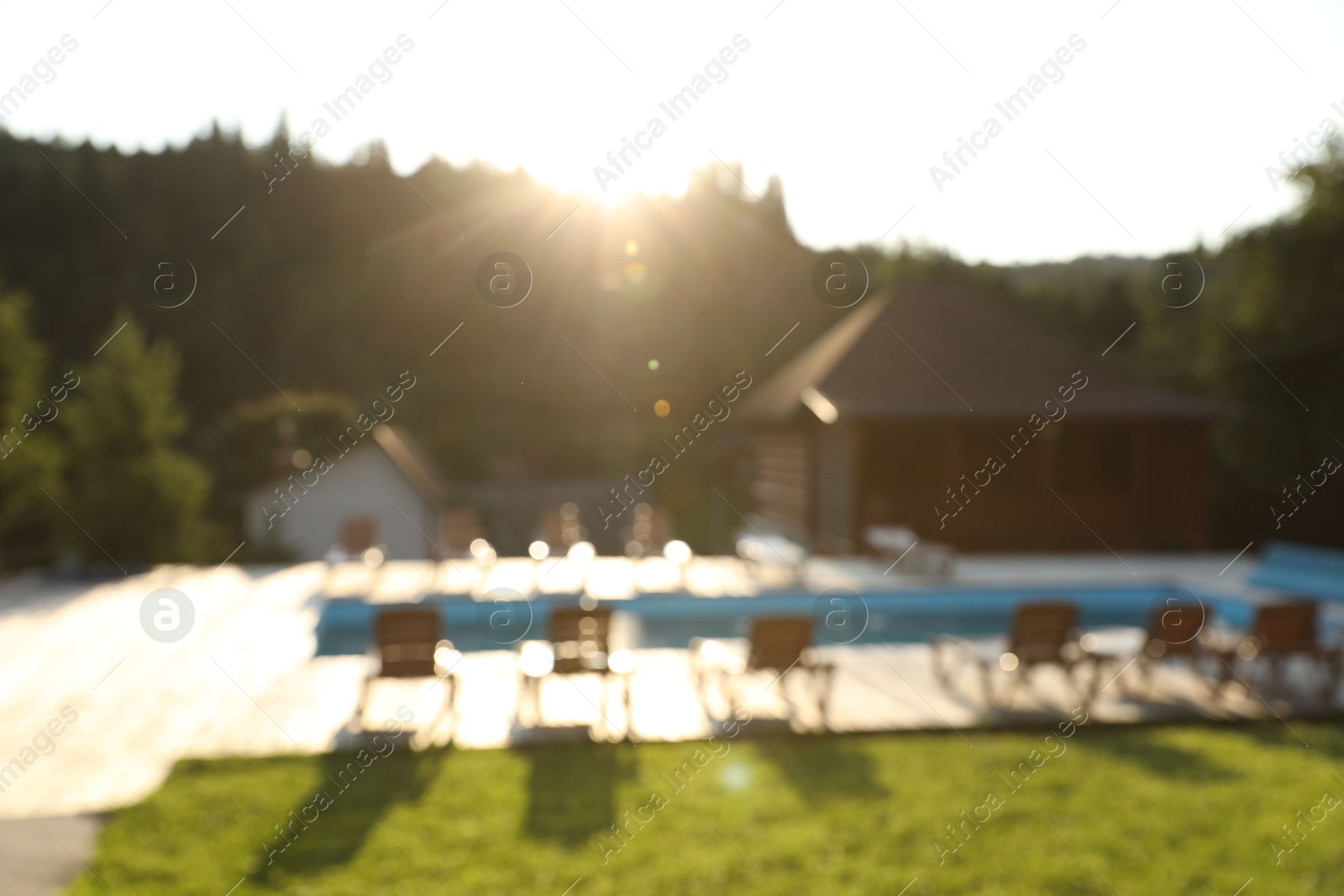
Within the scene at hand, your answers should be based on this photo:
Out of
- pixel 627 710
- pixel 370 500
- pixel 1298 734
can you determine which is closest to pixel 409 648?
pixel 627 710

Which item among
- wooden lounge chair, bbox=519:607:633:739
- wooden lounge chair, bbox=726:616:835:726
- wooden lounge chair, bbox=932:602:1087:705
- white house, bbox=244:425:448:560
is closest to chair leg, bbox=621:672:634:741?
wooden lounge chair, bbox=519:607:633:739

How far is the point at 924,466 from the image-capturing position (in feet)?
63.1

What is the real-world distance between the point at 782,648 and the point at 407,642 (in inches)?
128

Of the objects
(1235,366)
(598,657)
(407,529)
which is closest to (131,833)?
(598,657)

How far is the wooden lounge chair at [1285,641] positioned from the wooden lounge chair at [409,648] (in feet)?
23.5

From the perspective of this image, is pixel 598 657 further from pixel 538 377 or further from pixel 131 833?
pixel 538 377

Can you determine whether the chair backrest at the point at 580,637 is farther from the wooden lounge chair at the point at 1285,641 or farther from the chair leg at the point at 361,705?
the wooden lounge chair at the point at 1285,641

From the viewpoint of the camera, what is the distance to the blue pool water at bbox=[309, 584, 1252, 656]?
12.2 meters

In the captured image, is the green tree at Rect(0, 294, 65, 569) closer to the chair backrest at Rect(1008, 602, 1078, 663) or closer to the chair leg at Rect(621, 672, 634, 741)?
the chair leg at Rect(621, 672, 634, 741)

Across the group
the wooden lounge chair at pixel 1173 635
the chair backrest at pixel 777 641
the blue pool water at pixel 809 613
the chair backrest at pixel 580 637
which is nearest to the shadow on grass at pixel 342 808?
the chair backrest at pixel 580 637

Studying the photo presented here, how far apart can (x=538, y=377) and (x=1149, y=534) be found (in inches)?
1204

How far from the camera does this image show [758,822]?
226 inches

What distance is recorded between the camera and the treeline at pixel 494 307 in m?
27.1

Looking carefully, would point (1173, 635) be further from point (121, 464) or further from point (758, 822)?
point (121, 464)
